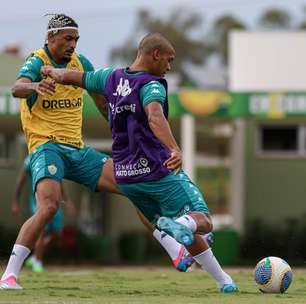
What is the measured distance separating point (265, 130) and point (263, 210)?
195 cm

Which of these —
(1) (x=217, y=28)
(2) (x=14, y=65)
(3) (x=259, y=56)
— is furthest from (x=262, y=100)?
(1) (x=217, y=28)

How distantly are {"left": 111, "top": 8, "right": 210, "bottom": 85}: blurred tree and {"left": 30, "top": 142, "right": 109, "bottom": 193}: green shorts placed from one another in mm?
53483

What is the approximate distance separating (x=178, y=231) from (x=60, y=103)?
2367mm

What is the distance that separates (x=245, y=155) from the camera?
1057 inches

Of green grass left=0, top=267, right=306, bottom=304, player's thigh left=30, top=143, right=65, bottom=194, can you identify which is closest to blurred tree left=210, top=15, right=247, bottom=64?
green grass left=0, top=267, right=306, bottom=304

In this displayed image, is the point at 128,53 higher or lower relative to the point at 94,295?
higher

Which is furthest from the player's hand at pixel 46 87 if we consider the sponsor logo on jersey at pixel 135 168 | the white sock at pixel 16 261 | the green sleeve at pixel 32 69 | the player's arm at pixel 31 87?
the white sock at pixel 16 261

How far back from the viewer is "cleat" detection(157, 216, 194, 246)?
876 cm

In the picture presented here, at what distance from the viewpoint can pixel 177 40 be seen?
68062mm

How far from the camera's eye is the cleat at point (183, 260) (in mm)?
9453

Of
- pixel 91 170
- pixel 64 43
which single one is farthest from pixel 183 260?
pixel 64 43

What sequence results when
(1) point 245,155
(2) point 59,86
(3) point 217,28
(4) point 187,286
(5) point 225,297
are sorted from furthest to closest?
(3) point 217,28, (1) point 245,155, (4) point 187,286, (2) point 59,86, (5) point 225,297

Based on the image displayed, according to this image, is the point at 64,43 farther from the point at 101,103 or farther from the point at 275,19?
the point at 275,19

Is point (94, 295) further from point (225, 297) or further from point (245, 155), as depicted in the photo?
point (245, 155)
